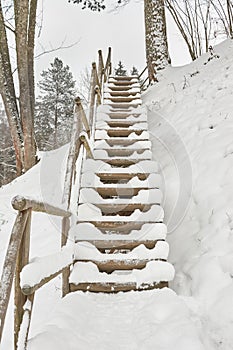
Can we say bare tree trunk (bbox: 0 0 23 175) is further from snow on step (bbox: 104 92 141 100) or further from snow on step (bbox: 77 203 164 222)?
snow on step (bbox: 77 203 164 222)

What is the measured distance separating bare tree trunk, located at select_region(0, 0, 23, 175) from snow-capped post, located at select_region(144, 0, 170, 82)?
379 cm

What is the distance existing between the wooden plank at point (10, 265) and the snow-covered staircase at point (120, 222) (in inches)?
55.5

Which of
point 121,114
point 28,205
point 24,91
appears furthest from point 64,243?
point 24,91

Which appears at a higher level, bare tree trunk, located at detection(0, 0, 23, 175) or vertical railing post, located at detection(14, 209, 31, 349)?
bare tree trunk, located at detection(0, 0, 23, 175)

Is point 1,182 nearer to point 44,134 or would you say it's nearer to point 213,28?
point 44,134

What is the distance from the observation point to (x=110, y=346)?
7.46ft

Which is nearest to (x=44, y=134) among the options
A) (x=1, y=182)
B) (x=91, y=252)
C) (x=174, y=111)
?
(x=1, y=182)

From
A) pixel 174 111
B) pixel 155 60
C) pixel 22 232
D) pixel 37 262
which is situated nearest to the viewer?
pixel 22 232

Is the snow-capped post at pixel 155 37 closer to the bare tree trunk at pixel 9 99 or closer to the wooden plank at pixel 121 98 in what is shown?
the wooden plank at pixel 121 98

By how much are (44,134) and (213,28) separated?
1697 centimetres

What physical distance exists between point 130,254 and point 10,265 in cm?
179

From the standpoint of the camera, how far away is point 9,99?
7820 millimetres

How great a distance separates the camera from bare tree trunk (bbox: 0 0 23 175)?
768 cm

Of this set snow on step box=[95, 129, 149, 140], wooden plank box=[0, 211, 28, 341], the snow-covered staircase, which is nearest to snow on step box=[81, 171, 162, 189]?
the snow-covered staircase
